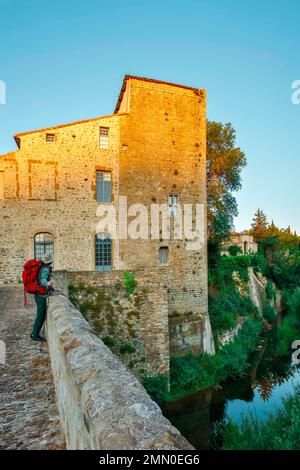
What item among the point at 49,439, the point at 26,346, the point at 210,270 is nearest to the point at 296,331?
the point at 210,270

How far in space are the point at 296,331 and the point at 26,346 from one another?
15.0m

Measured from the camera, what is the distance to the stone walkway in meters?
2.66

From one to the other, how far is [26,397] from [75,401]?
1.62 meters

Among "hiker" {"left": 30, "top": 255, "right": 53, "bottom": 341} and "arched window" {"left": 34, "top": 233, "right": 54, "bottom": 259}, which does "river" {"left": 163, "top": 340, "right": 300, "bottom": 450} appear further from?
"arched window" {"left": 34, "top": 233, "right": 54, "bottom": 259}

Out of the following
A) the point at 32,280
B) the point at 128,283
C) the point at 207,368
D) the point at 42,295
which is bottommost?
the point at 207,368

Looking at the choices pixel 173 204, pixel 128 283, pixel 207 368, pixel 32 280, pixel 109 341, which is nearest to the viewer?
pixel 32 280

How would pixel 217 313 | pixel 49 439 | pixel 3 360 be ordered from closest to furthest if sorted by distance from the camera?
1. pixel 49 439
2. pixel 3 360
3. pixel 217 313

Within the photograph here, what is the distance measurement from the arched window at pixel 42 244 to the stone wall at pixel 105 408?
11909 millimetres

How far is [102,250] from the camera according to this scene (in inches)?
588

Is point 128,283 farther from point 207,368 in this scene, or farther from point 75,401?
point 75,401

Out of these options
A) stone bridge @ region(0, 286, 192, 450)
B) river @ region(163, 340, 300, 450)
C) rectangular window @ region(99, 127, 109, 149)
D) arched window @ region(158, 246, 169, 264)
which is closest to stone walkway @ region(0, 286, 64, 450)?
stone bridge @ region(0, 286, 192, 450)

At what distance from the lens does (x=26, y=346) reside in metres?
5.00

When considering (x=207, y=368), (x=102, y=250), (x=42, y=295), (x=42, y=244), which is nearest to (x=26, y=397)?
(x=42, y=295)

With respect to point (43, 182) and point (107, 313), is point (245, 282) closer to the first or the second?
point (107, 313)
